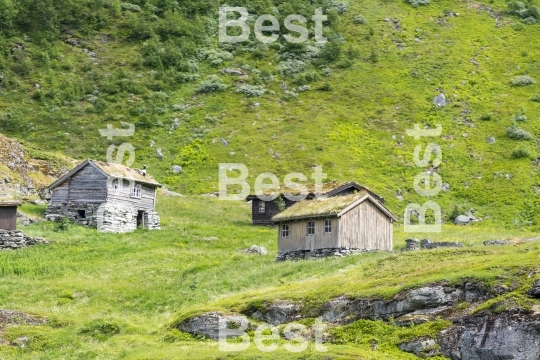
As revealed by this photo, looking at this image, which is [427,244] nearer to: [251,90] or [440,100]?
[440,100]

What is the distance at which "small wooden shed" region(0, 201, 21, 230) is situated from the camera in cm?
6838

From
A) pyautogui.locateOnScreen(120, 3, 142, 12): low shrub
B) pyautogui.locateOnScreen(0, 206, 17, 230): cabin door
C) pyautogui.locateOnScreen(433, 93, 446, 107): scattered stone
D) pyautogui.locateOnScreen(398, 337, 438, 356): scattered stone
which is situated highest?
pyautogui.locateOnScreen(120, 3, 142, 12): low shrub

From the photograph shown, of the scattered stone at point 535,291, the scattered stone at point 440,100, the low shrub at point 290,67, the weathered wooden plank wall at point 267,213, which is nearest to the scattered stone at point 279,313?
the scattered stone at point 535,291

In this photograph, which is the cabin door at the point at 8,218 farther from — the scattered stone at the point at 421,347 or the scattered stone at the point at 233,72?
the scattered stone at the point at 233,72

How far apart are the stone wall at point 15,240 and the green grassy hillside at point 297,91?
30944mm

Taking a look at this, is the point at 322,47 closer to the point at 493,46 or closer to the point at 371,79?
the point at 371,79

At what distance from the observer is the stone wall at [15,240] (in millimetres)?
67500

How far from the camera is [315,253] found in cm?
6394

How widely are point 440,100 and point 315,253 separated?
190ft

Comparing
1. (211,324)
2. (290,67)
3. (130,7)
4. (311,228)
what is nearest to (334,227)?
(311,228)

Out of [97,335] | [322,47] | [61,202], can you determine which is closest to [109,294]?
[97,335]

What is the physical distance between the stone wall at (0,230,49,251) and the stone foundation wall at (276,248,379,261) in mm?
17338

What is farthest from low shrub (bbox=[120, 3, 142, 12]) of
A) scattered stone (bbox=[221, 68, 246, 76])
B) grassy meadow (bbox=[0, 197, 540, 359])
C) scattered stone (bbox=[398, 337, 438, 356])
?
scattered stone (bbox=[398, 337, 438, 356])

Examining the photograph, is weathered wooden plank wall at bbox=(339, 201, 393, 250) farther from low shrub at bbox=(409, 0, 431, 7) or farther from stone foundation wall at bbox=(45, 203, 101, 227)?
low shrub at bbox=(409, 0, 431, 7)
